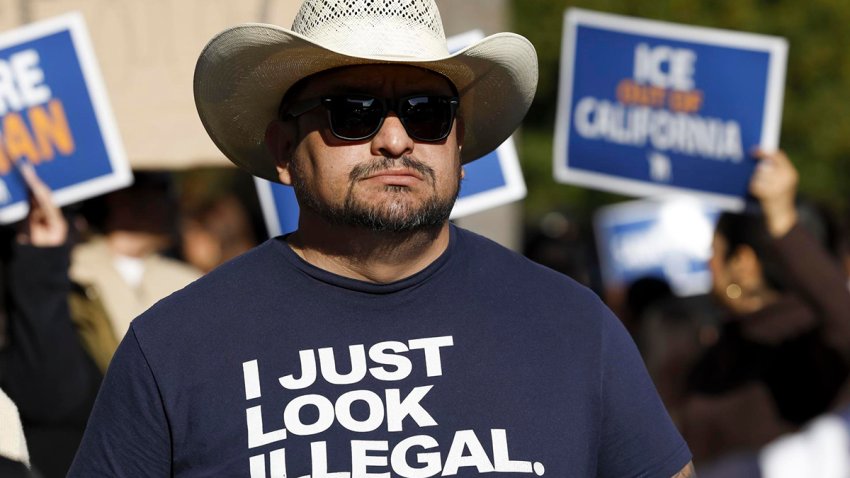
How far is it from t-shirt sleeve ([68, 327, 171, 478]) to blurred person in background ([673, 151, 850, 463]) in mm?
2998

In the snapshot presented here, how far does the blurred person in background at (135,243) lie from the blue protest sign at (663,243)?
15.4ft

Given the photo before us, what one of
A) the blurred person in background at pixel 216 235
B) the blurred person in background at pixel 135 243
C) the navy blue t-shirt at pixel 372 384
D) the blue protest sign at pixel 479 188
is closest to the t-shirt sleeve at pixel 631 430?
the navy blue t-shirt at pixel 372 384

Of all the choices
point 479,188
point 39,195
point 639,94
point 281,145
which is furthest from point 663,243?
point 281,145

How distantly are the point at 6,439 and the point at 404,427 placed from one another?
2.41 feet

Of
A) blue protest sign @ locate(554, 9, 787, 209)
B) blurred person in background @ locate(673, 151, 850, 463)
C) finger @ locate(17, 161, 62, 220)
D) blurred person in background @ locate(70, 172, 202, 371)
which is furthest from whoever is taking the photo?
blue protest sign @ locate(554, 9, 787, 209)

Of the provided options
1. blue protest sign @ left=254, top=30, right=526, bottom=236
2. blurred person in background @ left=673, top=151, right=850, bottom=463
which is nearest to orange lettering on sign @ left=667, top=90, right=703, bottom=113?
blurred person in background @ left=673, top=151, right=850, bottom=463

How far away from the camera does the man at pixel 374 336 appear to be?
2662mm

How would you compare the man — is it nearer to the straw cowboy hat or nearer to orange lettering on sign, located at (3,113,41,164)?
the straw cowboy hat

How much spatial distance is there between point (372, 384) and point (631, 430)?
1.65 ft

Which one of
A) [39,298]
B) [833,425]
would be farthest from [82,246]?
[833,425]

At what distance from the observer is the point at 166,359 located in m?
2.71

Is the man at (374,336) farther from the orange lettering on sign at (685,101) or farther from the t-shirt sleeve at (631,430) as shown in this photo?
the orange lettering on sign at (685,101)

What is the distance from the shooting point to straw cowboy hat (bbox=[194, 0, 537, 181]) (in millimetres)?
2850

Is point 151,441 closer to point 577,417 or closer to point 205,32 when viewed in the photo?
point 577,417
